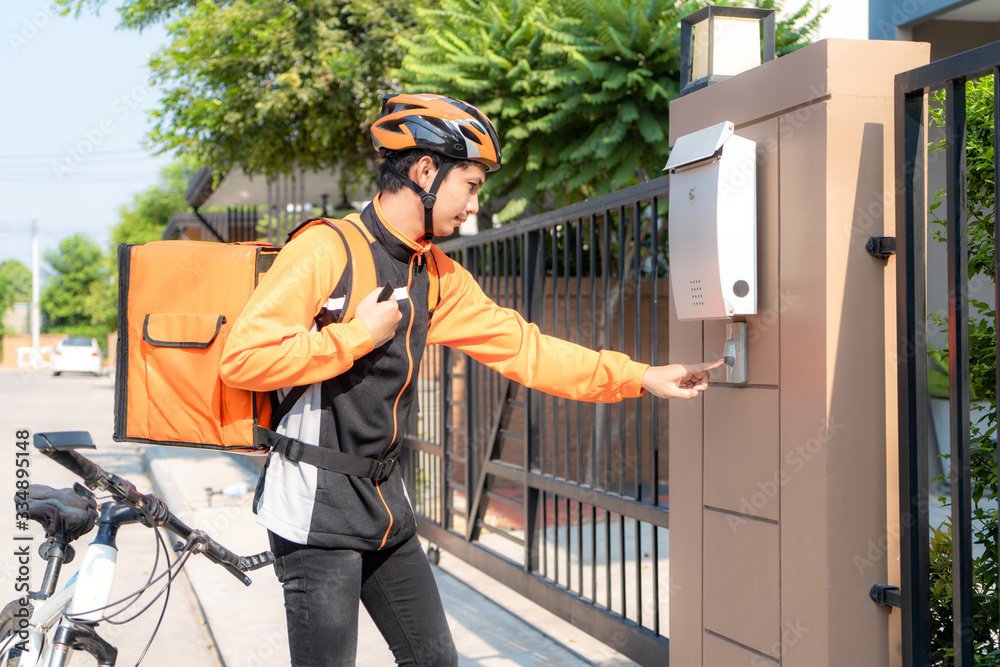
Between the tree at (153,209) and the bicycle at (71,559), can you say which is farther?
the tree at (153,209)

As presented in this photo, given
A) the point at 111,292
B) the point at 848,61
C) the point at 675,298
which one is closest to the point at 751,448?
A: the point at 675,298

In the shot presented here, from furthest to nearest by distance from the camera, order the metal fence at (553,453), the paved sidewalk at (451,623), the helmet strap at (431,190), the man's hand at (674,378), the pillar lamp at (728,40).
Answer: the paved sidewalk at (451,623)
the metal fence at (553,453)
the pillar lamp at (728,40)
the man's hand at (674,378)
the helmet strap at (431,190)

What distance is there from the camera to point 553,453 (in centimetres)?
495

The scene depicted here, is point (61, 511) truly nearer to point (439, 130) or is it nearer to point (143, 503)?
point (143, 503)

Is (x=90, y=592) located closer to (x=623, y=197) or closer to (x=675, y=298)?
(x=675, y=298)

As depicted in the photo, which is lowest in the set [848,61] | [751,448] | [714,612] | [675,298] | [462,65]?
[714,612]

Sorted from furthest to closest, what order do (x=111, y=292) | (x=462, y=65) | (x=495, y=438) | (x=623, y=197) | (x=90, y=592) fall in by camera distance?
1. (x=111, y=292)
2. (x=462, y=65)
3. (x=495, y=438)
4. (x=623, y=197)
5. (x=90, y=592)

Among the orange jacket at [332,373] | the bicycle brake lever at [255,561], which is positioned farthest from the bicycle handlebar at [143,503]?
the orange jacket at [332,373]

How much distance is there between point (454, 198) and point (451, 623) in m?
3.13

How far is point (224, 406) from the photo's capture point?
237 centimetres

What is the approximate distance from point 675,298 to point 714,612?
0.96 metres

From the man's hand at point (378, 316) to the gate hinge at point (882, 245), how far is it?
1.22m

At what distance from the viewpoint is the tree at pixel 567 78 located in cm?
673

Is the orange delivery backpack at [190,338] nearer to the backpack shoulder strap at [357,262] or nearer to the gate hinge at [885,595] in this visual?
the backpack shoulder strap at [357,262]
